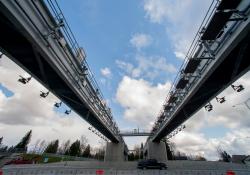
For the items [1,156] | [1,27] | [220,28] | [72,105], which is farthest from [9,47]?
[1,156]

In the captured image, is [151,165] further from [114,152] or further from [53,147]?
[53,147]

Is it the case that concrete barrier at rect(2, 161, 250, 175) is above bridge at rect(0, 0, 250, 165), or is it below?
below

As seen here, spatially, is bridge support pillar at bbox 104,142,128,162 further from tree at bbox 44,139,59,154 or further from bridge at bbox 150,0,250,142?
tree at bbox 44,139,59,154

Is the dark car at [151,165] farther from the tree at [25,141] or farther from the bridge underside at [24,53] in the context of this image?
the tree at [25,141]

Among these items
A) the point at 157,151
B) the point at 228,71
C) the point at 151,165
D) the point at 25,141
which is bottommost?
the point at 151,165

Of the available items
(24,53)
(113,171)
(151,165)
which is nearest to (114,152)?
(151,165)

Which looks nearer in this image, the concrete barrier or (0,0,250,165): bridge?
(0,0,250,165): bridge

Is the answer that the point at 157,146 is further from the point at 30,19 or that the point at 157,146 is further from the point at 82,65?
the point at 30,19

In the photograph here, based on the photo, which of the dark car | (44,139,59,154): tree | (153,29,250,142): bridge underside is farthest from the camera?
(44,139,59,154): tree

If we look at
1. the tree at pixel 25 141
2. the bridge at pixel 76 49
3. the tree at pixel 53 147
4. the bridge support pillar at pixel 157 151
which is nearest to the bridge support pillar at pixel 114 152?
the bridge support pillar at pixel 157 151

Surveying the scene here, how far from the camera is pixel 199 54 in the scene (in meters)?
12.8

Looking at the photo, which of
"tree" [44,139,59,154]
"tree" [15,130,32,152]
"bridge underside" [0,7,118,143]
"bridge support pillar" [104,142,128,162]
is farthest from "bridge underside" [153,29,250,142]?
"tree" [15,130,32,152]

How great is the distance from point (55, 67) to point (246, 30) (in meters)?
11.8

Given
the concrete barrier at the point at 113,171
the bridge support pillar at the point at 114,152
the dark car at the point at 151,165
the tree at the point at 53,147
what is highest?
the tree at the point at 53,147
